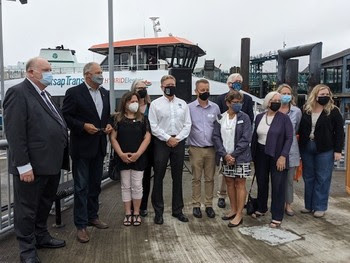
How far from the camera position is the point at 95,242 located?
391cm

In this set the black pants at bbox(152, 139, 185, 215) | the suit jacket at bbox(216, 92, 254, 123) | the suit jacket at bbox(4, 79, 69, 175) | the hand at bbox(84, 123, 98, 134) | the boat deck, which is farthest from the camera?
the suit jacket at bbox(216, 92, 254, 123)

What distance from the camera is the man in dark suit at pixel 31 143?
10.2ft

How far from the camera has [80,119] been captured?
12.9 feet

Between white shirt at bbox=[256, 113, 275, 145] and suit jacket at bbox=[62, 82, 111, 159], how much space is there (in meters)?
1.94

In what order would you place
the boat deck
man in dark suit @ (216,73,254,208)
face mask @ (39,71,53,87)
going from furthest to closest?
man in dark suit @ (216,73,254,208) < the boat deck < face mask @ (39,71,53,87)

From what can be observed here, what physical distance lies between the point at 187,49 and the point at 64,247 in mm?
13775

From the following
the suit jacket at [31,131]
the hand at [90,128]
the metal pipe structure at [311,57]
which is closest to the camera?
the suit jacket at [31,131]

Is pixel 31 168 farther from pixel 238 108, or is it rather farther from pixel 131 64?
pixel 131 64

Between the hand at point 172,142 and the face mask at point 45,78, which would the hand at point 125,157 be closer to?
the hand at point 172,142

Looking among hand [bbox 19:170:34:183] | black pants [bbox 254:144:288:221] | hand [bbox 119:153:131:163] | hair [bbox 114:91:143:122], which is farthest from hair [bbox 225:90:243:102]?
hand [bbox 19:170:34:183]

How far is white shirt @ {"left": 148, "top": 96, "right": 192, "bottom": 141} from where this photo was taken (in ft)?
14.3

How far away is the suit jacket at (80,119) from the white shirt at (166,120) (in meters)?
0.70

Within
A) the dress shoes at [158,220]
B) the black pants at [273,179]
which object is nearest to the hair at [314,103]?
the black pants at [273,179]

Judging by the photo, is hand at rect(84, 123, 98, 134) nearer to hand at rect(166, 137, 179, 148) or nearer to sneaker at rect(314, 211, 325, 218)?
hand at rect(166, 137, 179, 148)
